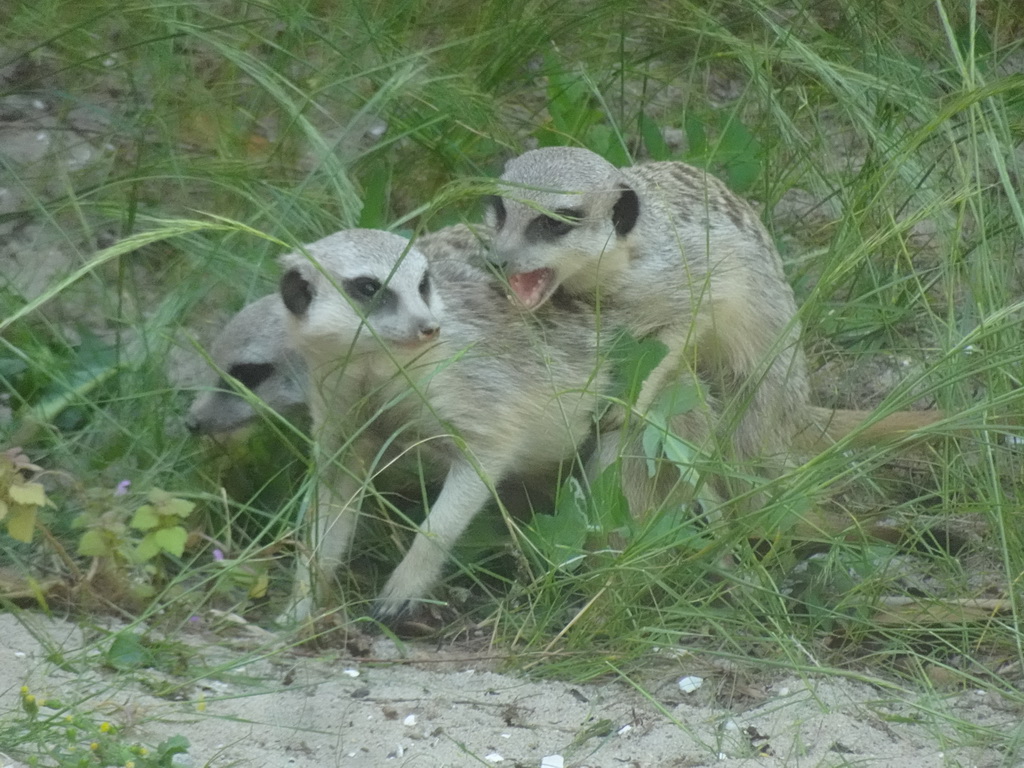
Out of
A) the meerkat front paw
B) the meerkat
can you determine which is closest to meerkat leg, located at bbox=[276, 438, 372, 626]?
the meerkat

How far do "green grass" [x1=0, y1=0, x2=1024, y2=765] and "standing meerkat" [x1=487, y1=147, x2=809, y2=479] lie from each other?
0.18 m

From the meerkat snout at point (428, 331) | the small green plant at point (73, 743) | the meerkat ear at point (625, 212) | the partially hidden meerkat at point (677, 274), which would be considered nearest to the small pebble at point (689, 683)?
the partially hidden meerkat at point (677, 274)

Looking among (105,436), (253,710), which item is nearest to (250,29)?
(105,436)

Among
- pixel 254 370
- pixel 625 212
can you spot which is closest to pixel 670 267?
pixel 625 212

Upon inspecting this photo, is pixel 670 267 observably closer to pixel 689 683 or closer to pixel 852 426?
pixel 852 426

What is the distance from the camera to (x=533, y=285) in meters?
2.76

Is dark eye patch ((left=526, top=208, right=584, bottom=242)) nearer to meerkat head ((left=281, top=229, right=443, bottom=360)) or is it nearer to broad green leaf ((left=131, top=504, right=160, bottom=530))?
meerkat head ((left=281, top=229, right=443, bottom=360))

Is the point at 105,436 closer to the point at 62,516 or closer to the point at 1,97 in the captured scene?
the point at 62,516

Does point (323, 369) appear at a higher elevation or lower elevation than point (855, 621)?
higher

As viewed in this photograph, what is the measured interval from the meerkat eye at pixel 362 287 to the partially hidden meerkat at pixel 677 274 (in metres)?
0.31

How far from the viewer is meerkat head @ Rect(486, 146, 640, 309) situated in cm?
272

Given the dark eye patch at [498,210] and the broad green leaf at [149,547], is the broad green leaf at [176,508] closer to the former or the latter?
the broad green leaf at [149,547]

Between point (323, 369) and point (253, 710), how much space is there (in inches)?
31.7

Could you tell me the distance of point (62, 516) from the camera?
8.60 feet
